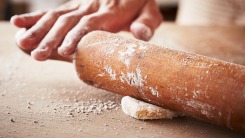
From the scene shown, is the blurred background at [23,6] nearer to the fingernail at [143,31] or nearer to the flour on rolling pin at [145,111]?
the fingernail at [143,31]

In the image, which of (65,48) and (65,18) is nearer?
(65,48)

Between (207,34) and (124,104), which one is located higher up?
(124,104)

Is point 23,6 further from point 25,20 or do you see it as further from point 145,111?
point 145,111

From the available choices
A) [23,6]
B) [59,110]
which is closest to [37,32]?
[59,110]

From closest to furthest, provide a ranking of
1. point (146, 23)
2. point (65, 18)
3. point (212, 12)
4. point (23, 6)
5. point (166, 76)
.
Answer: point (166, 76), point (65, 18), point (146, 23), point (212, 12), point (23, 6)

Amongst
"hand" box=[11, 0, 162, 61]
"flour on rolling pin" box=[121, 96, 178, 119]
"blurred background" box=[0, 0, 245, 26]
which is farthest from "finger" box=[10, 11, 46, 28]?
"blurred background" box=[0, 0, 245, 26]

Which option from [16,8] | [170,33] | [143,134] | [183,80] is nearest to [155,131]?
[143,134]

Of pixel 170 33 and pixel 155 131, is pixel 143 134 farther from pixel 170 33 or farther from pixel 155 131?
pixel 170 33
